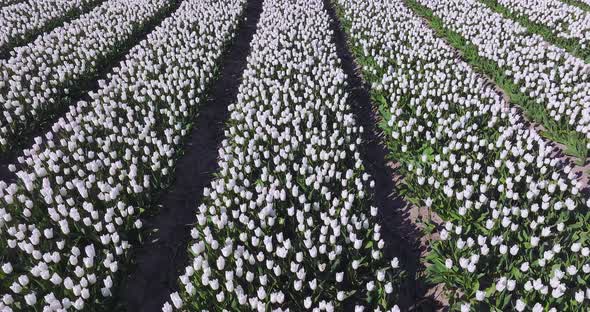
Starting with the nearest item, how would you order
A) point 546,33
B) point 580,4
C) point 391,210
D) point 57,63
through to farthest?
point 391,210 → point 57,63 → point 546,33 → point 580,4

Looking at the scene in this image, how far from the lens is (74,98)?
10.2 m

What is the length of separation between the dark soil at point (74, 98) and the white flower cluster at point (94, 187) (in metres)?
0.48

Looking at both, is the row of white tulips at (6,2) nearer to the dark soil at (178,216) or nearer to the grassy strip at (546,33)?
the dark soil at (178,216)

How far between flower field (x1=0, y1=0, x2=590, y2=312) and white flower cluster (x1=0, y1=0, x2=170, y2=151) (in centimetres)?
7

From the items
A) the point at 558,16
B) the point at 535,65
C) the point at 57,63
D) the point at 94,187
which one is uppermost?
the point at 558,16

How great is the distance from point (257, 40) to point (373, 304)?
386 inches

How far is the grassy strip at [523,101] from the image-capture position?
25.3ft

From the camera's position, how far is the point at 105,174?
6.55 metres

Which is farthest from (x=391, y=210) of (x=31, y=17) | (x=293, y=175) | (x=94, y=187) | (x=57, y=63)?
(x=31, y=17)

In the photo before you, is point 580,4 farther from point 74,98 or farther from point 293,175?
point 74,98

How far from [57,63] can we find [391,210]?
978cm

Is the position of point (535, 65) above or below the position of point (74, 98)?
above

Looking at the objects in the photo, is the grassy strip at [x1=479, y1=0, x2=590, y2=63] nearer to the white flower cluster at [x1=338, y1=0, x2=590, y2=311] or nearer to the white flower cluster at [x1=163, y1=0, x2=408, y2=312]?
the white flower cluster at [x1=338, y1=0, x2=590, y2=311]

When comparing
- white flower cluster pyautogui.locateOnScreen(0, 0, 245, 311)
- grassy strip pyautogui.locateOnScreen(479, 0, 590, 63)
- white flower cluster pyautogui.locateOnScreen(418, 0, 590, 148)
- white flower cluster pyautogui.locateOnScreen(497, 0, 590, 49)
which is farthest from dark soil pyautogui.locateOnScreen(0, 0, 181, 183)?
white flower cluster pyautogui.locateOnScreen(497, 0, 590, 49)
